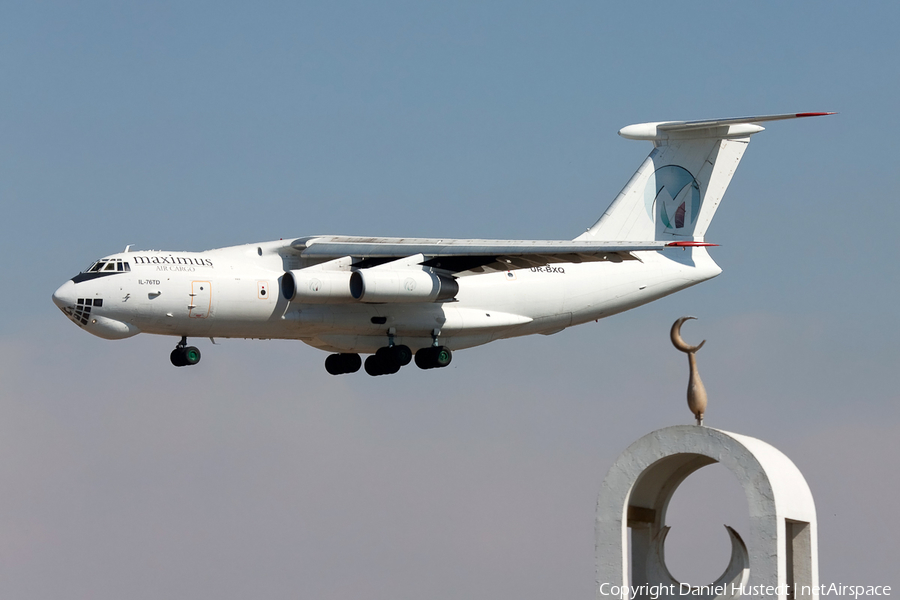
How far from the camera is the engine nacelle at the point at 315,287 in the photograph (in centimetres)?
1942

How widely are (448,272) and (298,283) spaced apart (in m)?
2.52

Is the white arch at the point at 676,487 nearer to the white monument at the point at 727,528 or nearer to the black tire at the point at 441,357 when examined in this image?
the white monument at the point at 727,528

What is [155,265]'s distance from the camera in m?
19.1

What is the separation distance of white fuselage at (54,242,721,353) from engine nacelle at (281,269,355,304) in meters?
0.16

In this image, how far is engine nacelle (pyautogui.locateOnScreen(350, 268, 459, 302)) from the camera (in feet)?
64.2

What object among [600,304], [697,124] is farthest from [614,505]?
[697,124]

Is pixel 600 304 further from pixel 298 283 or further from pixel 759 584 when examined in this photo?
pixel 759 584

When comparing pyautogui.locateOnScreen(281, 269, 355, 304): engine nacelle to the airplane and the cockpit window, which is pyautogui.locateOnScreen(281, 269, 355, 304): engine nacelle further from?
the cockpit window

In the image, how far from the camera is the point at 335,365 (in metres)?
22.0

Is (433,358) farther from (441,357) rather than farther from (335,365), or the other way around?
(335,365)

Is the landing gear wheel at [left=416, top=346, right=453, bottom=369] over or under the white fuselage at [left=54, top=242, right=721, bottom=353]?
under

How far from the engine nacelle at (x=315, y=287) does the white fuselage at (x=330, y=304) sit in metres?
0.16

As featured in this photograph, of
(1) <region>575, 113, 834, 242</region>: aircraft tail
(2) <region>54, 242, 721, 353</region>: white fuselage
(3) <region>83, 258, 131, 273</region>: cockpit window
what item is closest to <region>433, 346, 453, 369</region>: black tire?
(2) <region>54, 242, 721, 353</region>: white fuselage

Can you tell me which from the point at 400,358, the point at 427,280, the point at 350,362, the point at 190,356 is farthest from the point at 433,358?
the point at 190,356
